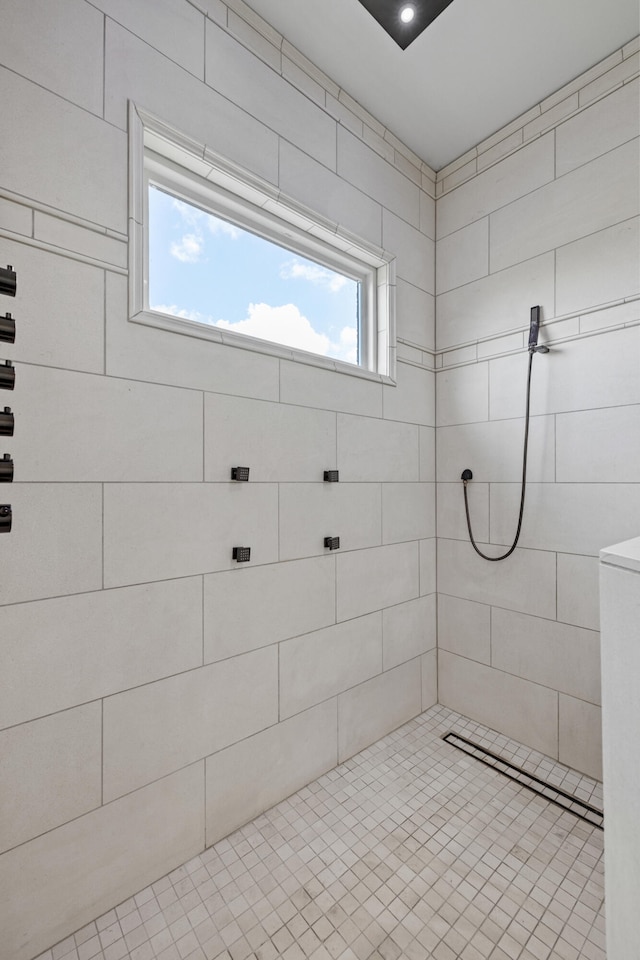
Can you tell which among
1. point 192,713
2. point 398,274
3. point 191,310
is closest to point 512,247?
point 398,274

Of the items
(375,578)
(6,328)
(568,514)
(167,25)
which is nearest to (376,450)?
(375,578)

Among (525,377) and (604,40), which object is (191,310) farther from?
(604,40)

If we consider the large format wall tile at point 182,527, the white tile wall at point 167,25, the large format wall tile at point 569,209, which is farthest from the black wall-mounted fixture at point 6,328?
the large format wall tile at point 569,209

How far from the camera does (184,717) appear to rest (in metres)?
1.33

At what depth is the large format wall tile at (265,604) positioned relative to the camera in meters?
1.41

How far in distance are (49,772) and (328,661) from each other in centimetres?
96

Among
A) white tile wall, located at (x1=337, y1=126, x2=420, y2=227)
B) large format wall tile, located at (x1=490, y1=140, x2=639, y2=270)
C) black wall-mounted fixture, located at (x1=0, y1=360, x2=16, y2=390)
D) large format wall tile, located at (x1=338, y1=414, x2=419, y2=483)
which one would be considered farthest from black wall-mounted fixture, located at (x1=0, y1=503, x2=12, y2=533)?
large format wall tile, located at (x1=490, y1=140, x2=639, y2=270)

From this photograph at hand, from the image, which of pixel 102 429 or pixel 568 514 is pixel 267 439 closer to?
pixel 102 429

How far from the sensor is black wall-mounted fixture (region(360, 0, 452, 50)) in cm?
145

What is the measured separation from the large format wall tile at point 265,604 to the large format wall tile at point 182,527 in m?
0.06

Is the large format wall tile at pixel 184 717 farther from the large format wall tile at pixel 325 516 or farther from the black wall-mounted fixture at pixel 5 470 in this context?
the black wall-mounted fixture at pixel 5 470

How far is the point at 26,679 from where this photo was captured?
106 cm

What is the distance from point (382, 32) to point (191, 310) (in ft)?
4.08

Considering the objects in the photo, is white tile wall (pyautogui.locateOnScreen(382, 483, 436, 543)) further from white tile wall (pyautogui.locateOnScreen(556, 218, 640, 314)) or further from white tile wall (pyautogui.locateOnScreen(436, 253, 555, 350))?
white tile wall (pyautogui.locateOnScreen(556, 218, 640, 314))
